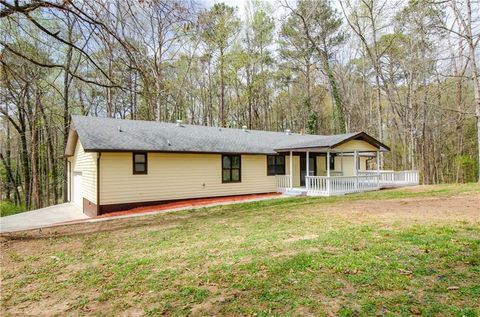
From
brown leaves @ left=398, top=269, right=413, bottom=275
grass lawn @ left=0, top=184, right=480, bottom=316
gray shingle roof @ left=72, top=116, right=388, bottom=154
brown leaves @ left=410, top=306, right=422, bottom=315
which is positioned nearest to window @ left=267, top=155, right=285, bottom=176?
gray shingle roof @ left=72, top=116, right=388, bottom=154

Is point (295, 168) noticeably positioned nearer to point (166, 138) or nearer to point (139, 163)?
point (166, 138)

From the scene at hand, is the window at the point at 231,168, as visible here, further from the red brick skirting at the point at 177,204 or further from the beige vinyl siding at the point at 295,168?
the beige vinyl siding at the point at 295,168

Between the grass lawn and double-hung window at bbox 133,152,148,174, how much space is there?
4.60m

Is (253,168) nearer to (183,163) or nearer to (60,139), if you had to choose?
(183,163)

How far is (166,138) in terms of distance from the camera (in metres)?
13.0

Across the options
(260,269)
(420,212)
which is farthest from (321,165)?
(260,269)

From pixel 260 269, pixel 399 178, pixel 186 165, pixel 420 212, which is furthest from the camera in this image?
pixel 399 178

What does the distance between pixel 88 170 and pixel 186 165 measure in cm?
408

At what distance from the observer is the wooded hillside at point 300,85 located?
60.1 feet

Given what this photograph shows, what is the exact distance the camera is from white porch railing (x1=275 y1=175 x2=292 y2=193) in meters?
15.4

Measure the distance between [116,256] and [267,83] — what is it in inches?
1001

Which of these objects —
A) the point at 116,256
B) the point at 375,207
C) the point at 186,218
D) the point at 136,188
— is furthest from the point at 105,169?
the point at 375,207

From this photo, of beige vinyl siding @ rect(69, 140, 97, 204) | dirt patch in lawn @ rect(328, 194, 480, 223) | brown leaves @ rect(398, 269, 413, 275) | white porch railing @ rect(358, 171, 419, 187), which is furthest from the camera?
white porch railing @ rect(358, 171, 419, 187)

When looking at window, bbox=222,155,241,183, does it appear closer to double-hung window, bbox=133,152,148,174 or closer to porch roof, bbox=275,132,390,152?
porch roof, bbox=275,132,390,152
